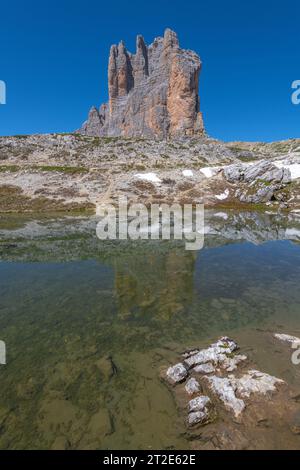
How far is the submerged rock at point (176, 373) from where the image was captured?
873 centimetres

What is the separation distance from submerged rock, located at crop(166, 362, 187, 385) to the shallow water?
1.22ft

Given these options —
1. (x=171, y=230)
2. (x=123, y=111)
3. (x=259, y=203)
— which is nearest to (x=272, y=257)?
(x=171, y=230)

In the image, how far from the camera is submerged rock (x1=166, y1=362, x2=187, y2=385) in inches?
344

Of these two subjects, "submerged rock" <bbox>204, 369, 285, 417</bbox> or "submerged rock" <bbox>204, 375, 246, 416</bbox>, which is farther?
"submerged rock" <bbox>204, 369, 285, 417</bbox>

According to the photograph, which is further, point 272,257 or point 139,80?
point 139,80

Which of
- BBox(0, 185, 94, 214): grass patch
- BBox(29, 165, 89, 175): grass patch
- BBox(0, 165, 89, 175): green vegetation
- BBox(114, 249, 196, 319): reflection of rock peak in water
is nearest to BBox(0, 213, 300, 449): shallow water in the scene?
BBox(114, 249, 196, 319): reflection of rock peak in water

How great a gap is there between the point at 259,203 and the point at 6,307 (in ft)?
209

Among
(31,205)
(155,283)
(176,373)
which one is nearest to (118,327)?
(176,373)

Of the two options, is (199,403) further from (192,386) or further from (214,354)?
(214,354)

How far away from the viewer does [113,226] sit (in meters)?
42.5

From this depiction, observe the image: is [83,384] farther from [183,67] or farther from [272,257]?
[183,67]

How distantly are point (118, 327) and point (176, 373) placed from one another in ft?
13.9

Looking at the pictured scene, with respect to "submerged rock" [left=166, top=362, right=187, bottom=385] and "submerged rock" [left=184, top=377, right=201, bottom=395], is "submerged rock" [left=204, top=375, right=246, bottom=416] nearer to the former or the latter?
"submerged rock" [left=184, top=377, right=201, bottom=395]

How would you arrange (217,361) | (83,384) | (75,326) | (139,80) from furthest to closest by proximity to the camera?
1. (139,80)
2. (75,326)
3. (217,361)
4. (83,384)
